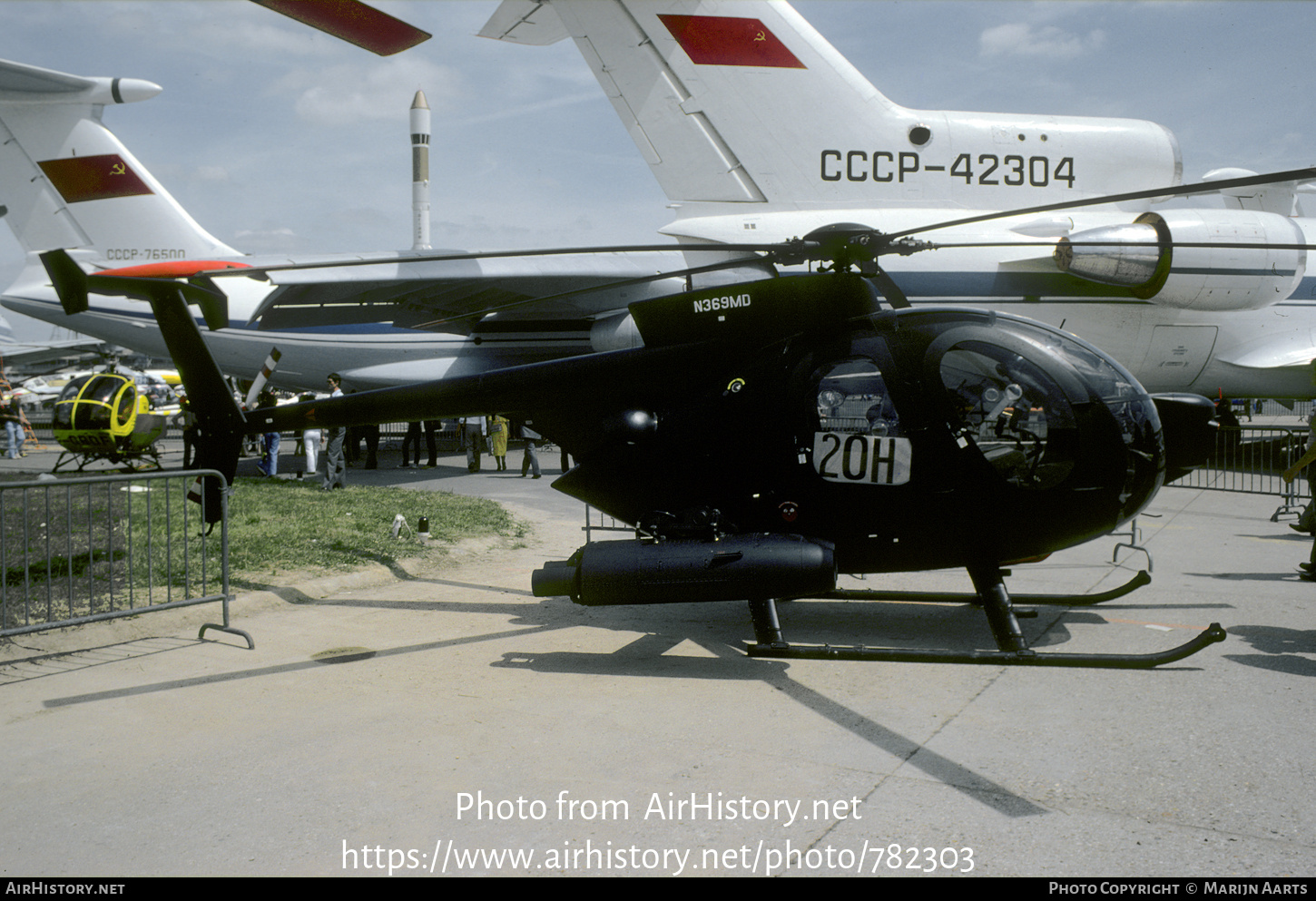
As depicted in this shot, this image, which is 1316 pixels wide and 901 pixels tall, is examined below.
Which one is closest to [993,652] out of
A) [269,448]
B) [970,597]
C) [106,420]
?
[970,597]

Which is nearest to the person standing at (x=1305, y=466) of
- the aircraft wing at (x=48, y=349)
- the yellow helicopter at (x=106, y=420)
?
the yellow helicopter at (x=106, y=420)

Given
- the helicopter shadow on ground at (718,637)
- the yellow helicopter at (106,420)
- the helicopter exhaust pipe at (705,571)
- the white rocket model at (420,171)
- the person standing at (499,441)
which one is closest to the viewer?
the helicopter shadow on ground at (718,637)

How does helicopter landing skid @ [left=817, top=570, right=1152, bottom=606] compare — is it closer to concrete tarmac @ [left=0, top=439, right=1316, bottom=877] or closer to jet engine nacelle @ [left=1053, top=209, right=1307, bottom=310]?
concrete tarmac @ [left=0, top=439, right=1316, bottom=877]

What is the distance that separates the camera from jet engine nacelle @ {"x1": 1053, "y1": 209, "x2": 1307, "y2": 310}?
13.9 m

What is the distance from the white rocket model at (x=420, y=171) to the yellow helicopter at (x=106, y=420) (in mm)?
40528

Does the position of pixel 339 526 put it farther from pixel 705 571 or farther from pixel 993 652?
pixel 993 652

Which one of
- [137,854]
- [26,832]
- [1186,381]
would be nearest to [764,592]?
[137,854]

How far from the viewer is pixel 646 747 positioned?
416 centimetres

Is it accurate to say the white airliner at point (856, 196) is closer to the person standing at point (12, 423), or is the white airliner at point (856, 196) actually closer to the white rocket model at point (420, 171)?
the person standing at point (12, 423)

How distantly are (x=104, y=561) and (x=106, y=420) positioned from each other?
946 cm

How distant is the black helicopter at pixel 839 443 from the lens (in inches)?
209

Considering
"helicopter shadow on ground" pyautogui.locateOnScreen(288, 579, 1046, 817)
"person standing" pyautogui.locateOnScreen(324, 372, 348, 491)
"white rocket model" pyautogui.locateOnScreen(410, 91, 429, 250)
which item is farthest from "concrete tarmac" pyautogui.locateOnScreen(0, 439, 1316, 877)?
"white rocket model" pyautogui.locateOnScreen(410, 91, 429, 250)

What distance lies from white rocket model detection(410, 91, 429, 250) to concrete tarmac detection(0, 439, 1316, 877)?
174ft

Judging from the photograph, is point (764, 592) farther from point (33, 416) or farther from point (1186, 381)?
point (33, 416)
